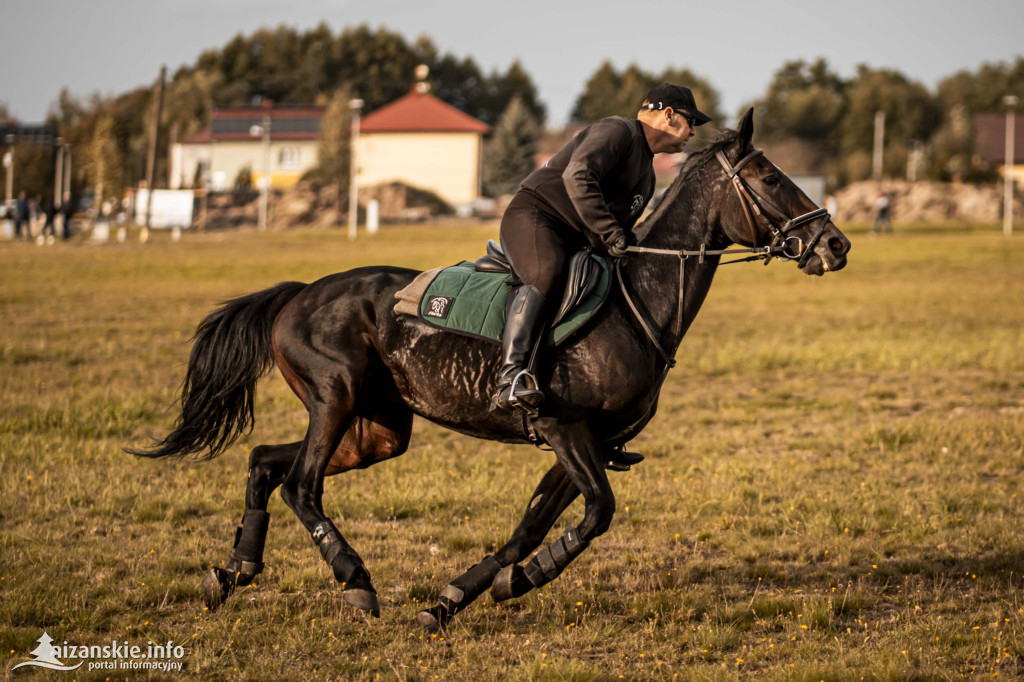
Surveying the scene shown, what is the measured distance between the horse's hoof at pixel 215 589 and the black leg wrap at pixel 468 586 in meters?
1.36

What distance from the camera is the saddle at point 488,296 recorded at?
20.0 ft

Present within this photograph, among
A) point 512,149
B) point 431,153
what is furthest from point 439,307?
point 431,153

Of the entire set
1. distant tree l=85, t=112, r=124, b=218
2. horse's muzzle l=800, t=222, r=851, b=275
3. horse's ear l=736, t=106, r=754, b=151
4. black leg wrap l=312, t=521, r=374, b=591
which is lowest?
black leg wrap l=312, t=521, r=374, b=591

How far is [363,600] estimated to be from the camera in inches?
229

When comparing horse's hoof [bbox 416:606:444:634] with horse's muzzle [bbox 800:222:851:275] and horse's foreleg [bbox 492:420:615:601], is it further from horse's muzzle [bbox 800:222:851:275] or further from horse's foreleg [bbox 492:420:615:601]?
horse's muzzle [bbox 800:222:851:275]

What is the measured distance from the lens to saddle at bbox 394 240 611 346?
609 cm

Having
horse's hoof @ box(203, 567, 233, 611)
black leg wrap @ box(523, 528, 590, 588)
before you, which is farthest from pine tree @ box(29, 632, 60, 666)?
black leg wrap @ box(523, 528, 590, 588)

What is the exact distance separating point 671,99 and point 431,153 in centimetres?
9464

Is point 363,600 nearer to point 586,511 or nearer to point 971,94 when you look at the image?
point 586,511

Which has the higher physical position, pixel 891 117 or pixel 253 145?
pixel 891 117

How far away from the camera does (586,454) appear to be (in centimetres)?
595

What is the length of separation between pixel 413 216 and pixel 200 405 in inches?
2855

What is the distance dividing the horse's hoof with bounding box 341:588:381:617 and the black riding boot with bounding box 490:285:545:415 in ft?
4.25

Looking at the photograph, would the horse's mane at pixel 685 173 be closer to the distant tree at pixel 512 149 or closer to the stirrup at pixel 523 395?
the stirrup at pixel 523 395
